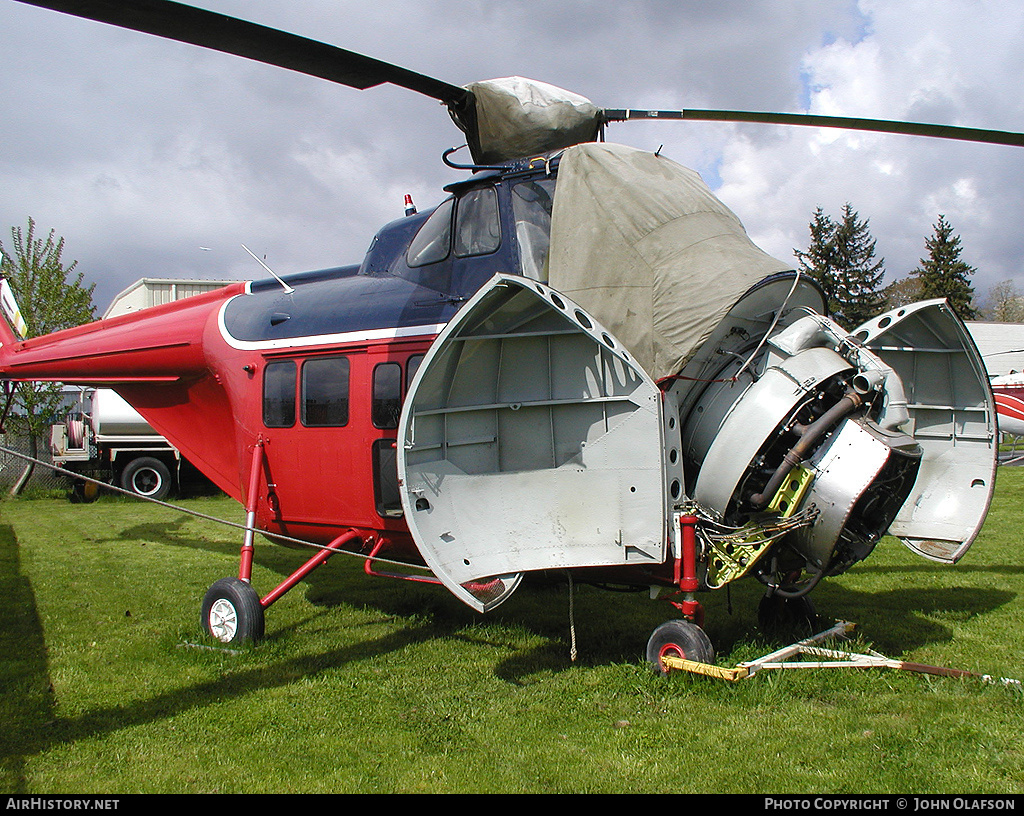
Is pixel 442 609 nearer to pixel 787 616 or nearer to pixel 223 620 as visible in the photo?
pixel 223 620

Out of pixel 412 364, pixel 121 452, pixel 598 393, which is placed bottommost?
pixel 121 452

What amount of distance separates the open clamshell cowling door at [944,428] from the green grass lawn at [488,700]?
99 centimetres

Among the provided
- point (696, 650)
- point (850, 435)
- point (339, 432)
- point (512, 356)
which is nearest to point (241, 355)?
point (339, 432)

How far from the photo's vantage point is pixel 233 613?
6.24 meters

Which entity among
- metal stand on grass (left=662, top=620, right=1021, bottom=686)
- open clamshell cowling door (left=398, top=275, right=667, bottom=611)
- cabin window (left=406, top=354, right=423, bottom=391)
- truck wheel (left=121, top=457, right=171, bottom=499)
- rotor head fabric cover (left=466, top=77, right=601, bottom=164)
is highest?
rotor head fabric cover (left=466, top=77, right=601, bottom=164)

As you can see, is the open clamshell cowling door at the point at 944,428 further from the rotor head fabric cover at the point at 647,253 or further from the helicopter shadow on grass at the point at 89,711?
the helicopter shadow on grass at the point at 89,711

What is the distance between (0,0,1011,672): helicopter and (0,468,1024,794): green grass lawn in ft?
2.05

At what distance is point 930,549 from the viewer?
5.73 meters

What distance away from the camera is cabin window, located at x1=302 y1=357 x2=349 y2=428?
21.1 ft

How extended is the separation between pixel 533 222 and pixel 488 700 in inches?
138

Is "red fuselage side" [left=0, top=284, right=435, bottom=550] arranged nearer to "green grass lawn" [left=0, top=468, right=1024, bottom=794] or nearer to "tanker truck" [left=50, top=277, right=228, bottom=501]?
"green grass lawn" [left=0, top=468, right=1024, bottom=794]

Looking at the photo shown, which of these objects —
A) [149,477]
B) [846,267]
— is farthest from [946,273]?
[149,477]

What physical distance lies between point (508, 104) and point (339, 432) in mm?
2989

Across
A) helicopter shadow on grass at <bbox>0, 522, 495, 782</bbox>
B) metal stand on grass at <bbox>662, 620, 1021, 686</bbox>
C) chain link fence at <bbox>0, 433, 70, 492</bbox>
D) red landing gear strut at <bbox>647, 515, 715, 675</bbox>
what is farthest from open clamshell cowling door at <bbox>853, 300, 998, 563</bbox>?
chain link fence at <bbox>0, 433, 70, 492</bbox>
